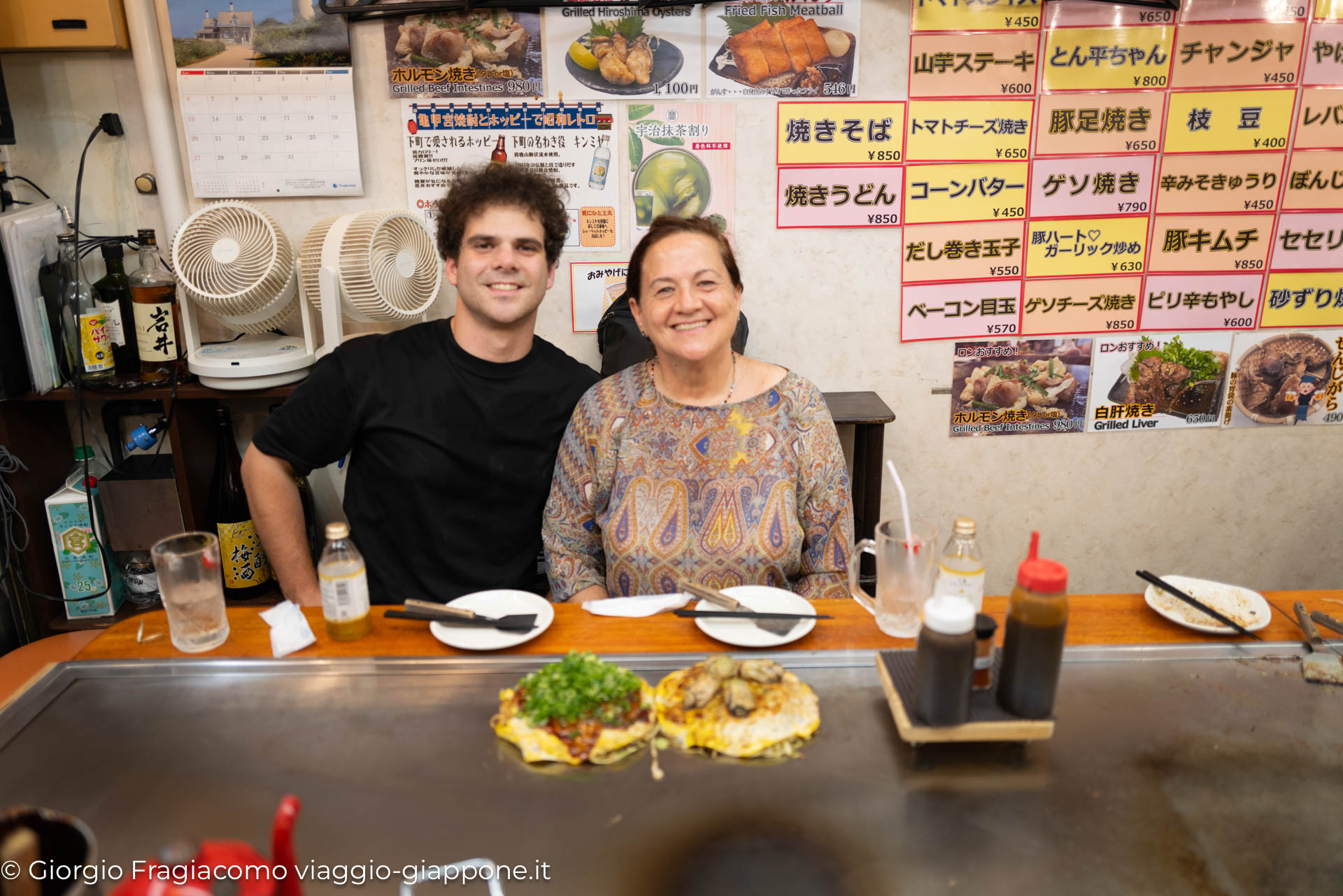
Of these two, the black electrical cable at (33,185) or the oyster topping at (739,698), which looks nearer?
the oyster topping at (739,698)

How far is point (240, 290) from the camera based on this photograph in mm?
2447

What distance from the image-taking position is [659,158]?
2.81 meters

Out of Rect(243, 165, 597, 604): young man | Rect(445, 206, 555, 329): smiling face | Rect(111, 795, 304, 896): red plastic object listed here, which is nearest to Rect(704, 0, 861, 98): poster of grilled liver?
Rect(243, 165, 597, 604): young man

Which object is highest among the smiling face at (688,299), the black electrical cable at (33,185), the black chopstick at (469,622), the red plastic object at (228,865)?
the black electrical cable at (33,185)

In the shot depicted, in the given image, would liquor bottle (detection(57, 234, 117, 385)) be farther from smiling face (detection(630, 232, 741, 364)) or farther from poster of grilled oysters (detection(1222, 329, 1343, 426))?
poster of grilled oysters (detection(1222, 329, 1343, 426))

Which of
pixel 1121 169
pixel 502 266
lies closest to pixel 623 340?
pixel 502 266

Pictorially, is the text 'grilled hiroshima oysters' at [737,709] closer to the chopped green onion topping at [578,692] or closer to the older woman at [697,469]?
the chopped green onion topping at [578,692]

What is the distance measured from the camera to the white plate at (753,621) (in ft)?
4.88

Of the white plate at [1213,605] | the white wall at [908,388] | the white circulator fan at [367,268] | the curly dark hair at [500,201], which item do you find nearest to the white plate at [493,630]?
the curly dark hair at [500,201]

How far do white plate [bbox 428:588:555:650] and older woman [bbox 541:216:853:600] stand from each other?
1.22ft

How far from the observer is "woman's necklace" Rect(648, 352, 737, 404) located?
6.70ft

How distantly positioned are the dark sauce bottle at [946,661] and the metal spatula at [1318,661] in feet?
2.05

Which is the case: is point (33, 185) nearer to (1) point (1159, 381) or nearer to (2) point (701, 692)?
(2) point (701, 692)

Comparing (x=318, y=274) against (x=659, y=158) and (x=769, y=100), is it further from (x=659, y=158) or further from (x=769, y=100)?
(x=769, y=100)
